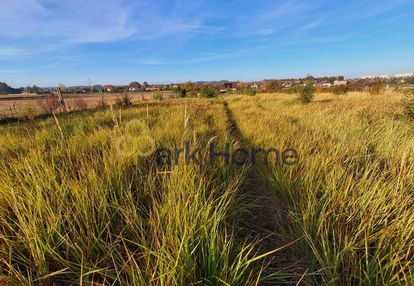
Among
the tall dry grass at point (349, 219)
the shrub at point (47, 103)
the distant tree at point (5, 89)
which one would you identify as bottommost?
the tall dry grass at point (349, 219)

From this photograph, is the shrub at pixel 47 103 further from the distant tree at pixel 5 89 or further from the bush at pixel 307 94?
the distant tree at pixel 5 89

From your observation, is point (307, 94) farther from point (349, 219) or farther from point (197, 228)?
point (197, 228)

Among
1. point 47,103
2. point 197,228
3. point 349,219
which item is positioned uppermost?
point 47,103

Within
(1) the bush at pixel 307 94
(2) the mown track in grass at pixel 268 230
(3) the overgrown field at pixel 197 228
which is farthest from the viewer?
(1) the bush at pixel 307 94

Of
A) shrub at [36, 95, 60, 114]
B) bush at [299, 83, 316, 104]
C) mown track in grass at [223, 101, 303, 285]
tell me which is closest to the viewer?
mown track in grass at [223, 101, 303, 285]

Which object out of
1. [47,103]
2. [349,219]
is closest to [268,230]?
[349,219]

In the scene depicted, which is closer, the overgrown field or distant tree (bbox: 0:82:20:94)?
the overgrown field

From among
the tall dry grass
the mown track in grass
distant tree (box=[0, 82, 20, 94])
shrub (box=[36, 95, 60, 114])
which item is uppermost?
distant tree (box=[0, 82, 20, 94])

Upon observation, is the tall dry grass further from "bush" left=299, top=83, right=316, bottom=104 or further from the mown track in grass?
"bush" left=299, top=83, right=316, bottom=104

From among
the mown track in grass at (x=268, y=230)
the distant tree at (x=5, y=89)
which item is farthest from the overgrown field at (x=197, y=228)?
the distant tree at (x=5, y=89)

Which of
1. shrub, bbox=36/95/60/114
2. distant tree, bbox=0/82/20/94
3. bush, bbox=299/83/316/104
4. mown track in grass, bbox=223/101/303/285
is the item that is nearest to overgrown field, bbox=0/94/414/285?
mown track in grass, bbox=223/101/303/285

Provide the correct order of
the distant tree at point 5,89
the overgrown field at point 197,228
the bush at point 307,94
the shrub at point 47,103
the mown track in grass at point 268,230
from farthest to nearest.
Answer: the distant tree at point 5,89, the bush at point 307,94, the shrub at point 47,103, the mown track in grass at point 268,230, the overgrown field at point 197,228

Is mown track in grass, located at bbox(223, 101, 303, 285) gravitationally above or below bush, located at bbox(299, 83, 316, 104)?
below

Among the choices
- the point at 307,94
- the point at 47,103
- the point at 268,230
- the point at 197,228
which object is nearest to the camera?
the point at 197,228
